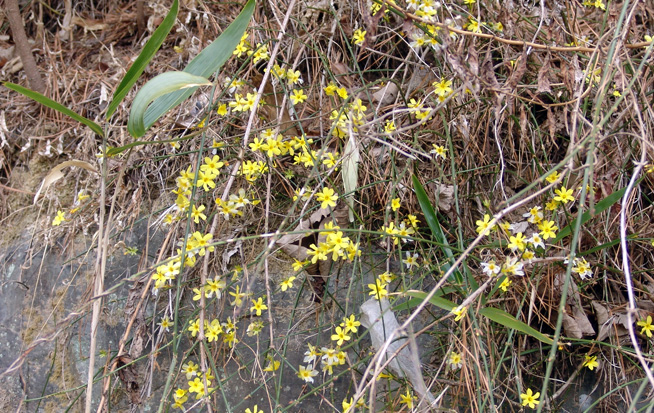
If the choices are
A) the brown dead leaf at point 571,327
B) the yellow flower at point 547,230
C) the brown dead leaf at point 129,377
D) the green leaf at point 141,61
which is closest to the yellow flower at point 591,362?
the brown dead leaf at point 571,327

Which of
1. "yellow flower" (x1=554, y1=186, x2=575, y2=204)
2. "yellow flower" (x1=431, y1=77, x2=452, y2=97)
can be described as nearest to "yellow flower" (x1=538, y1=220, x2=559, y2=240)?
"yellow flower" (x1=554, y1=186, x2=575, y2=204)

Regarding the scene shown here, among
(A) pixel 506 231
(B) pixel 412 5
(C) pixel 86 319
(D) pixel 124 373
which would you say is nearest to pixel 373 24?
(B) pixel 412 5

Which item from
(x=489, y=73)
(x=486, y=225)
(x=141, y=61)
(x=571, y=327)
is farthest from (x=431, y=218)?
(x=141, y=61)

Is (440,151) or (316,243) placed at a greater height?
(440,151)

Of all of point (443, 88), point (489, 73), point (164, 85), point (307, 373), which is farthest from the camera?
point (443, 88)

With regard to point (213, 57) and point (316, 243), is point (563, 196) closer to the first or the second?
point (316, 243)

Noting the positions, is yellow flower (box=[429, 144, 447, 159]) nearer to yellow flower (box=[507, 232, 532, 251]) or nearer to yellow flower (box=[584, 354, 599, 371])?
yellow flower (box=[507, 232, 532, 251])
